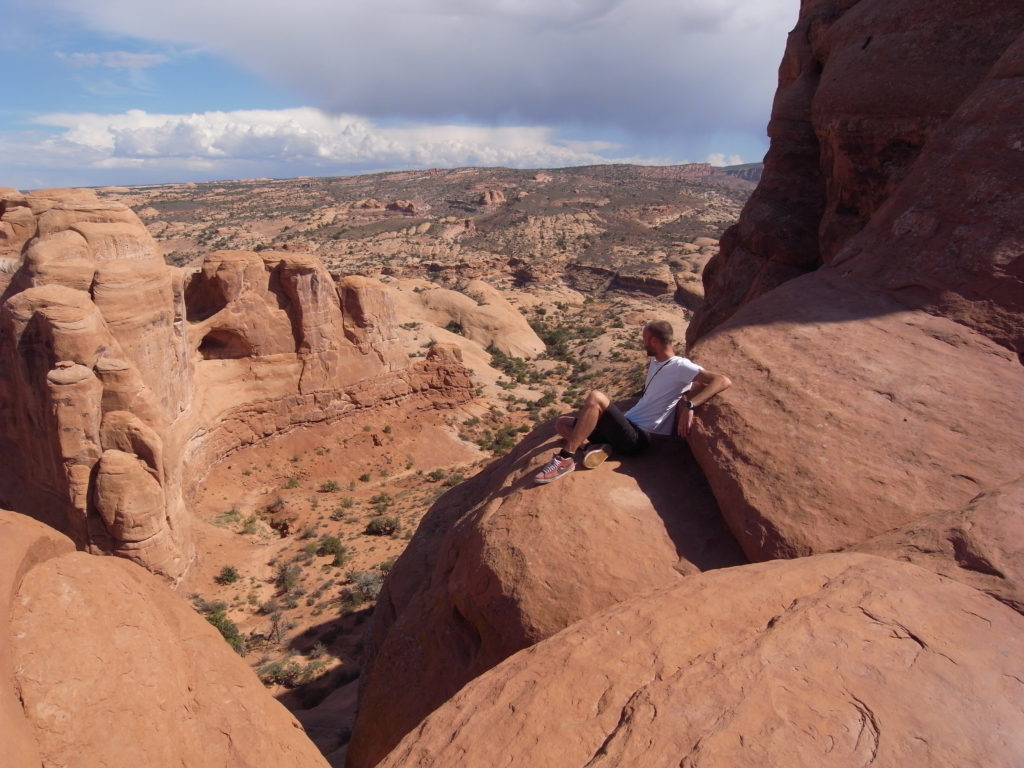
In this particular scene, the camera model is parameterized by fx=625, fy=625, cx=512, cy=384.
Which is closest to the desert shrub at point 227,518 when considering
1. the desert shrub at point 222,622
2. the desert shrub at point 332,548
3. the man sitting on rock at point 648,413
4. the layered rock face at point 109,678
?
the desert shrub at point 332,548

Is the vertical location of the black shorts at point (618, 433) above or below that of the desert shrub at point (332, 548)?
above

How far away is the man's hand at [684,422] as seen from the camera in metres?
5.90

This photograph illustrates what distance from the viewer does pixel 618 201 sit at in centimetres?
8569

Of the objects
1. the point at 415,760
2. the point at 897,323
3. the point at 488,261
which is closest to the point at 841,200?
the point at 897,323

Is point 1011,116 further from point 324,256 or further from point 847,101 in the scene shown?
point 324,256

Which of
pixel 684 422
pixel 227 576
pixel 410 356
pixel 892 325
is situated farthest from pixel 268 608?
pixel 410 356

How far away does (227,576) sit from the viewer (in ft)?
45.1

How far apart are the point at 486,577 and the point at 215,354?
49.6ft

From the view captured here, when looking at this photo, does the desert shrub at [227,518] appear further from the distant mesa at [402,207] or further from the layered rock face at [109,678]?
the distant mesa at [402,207]

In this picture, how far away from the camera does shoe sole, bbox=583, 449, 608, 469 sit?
5.91 meters

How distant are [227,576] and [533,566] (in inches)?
434

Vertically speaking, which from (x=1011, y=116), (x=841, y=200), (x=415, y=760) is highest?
(x=1011, y=116)

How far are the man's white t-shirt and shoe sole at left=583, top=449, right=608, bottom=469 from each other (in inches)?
22.9

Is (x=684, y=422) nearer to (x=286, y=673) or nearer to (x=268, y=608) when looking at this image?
(x=286, y=673)
